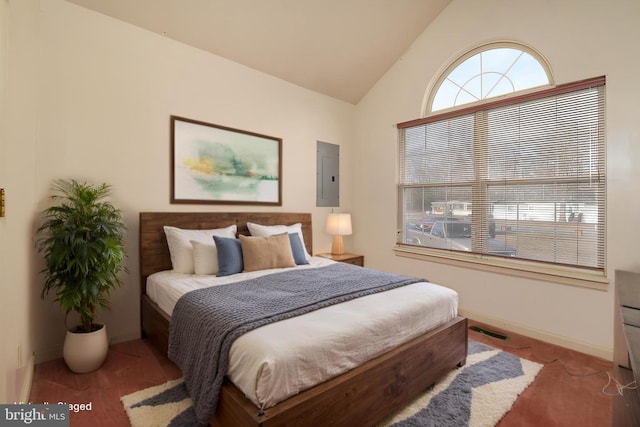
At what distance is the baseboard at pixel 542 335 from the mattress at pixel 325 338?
1199 mm

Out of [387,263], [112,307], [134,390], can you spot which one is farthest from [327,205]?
[134,390]

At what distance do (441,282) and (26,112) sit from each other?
3920 millimetres

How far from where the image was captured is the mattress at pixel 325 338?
4.20 feet

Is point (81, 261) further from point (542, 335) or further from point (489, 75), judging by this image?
point (489, 75)

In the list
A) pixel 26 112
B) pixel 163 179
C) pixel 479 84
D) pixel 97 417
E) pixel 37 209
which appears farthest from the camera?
pixel 479 84

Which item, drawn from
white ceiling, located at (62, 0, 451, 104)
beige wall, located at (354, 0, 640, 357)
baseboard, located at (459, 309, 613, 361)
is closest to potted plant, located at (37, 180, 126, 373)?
white ceiling, located at (62, 0, 451, 104)

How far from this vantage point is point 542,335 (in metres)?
2.76

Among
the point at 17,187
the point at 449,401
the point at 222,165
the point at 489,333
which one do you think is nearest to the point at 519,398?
the point at 449,401

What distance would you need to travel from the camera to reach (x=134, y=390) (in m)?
1.95

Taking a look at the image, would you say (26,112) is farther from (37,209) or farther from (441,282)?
(441,282)

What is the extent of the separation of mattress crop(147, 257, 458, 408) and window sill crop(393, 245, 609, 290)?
1116mm

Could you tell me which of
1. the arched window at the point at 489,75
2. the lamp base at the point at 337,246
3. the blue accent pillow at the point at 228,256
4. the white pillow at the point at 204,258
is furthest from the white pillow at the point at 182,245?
the arched window at the point at 489,75

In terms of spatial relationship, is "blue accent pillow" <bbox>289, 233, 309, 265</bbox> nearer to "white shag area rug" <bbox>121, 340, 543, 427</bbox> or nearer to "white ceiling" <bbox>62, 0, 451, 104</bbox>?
"white shag area rug" <bbox>121, 340, 543, 427</bbox>

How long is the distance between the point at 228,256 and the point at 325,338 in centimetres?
145
